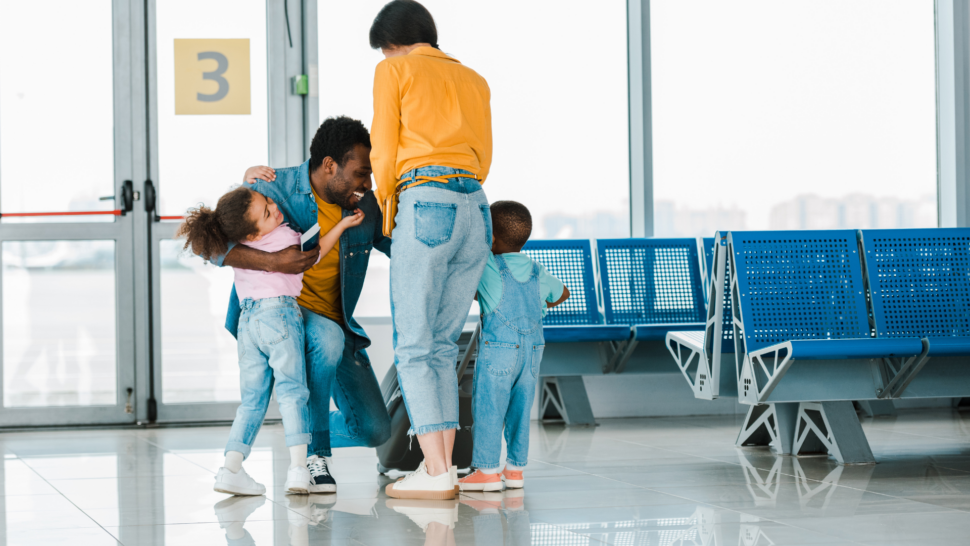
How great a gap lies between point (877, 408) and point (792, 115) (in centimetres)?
224

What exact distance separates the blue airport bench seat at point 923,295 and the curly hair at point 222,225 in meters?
2.72

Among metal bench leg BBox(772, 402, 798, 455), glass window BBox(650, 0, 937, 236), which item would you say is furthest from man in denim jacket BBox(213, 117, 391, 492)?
glass window BBox(650, 0, 937, 236)

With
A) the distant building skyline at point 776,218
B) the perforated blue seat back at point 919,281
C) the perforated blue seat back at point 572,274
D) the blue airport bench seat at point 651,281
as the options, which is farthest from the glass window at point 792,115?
the perforated blue seat back at point 919,281

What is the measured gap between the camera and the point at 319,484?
3.52 metres

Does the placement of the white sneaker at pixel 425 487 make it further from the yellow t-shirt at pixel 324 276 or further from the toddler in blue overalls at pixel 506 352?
the yellow t-shirt at pixel 324 276

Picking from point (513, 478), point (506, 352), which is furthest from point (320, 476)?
point (506, 352)

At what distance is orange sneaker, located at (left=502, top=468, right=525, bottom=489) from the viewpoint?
3.57m

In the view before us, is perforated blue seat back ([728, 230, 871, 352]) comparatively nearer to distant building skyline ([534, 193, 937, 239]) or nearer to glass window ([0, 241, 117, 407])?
distant building skyline ([534, 193, 937, 239])

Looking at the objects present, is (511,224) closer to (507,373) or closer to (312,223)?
(507,373)

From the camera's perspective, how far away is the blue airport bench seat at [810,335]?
4.09 m

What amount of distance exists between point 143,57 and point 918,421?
544 centimetres

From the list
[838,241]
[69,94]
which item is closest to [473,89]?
[838,241]

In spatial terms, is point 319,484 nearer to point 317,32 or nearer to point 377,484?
point 377,484

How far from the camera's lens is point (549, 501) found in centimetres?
329
